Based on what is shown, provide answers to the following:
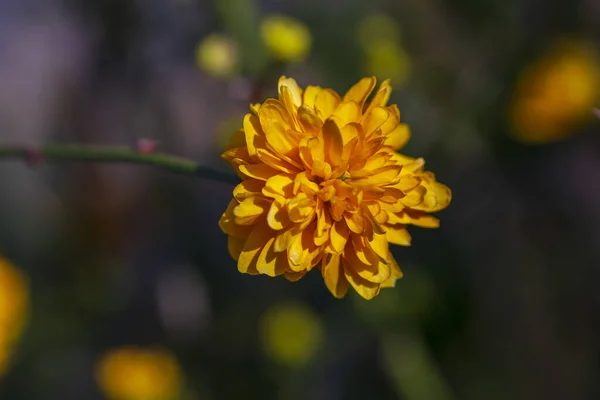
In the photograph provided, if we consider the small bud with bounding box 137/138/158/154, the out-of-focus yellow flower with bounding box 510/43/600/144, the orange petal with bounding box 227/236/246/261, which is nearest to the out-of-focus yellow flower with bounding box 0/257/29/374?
the small bud with bounding box 137/138/158/154

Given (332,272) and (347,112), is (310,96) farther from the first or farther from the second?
(332,272)

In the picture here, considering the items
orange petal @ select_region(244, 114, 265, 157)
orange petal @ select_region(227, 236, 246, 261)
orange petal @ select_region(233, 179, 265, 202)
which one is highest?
orange petal @ select_region(244, 114, 265, 157)

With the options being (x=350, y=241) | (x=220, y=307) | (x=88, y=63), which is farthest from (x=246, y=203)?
(x=88, y=63)

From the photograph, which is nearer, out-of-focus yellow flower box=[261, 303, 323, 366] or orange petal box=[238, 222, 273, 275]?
orange petal box=[238, 222, 273, 275]

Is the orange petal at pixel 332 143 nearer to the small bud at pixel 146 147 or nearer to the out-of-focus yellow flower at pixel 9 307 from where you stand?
the small bud at pixel 146 147

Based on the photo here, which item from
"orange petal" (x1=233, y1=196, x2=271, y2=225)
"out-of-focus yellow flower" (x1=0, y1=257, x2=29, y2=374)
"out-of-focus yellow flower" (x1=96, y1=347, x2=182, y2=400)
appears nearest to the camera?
"orange petal" (x1=233, y1=196, x2=271, y2=225)

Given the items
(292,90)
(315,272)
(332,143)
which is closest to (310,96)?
(292,90)

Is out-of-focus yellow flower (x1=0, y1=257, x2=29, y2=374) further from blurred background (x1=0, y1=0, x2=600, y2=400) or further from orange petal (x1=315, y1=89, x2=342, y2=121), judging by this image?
orange petal (x1=315, y1=89, x2=342, y2=121)
